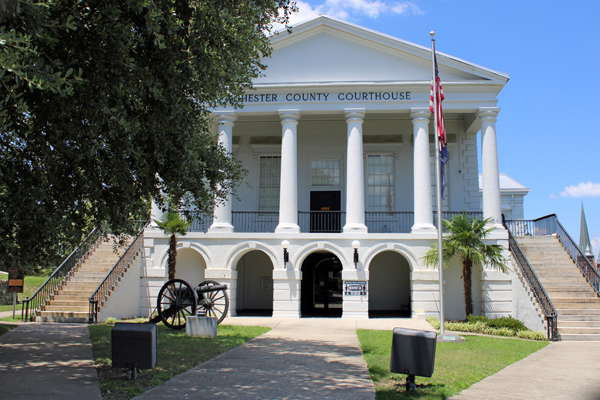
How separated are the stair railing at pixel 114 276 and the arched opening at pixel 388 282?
393 inches

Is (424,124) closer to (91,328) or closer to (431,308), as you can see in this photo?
(431,308)

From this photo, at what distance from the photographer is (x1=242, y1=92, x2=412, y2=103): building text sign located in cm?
2084

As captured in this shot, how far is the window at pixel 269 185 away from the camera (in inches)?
936

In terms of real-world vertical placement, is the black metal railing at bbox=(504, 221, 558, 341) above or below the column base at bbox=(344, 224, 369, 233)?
below

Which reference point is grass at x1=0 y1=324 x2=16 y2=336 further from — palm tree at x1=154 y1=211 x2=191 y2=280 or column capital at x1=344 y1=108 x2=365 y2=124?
column capital at x1=344 y1=108 x2=365 y2=124

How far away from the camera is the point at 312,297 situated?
23672 mm

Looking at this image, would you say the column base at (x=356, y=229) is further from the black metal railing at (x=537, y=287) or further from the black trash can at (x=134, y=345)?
the black trash can at (x=134, y=345)

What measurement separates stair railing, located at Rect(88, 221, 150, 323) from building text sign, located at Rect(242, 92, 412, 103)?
7064 millimetres

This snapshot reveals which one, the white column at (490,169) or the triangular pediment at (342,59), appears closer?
the white column at (490,169)

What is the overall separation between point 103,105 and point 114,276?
43.5 ft

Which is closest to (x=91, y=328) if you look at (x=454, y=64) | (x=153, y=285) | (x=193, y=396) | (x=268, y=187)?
(x=153, y=285)

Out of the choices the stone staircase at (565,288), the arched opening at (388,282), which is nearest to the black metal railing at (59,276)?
the arched opening at (388,282)

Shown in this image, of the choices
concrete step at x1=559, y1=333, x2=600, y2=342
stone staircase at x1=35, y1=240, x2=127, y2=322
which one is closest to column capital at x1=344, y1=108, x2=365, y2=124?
stone staircase at x1=35, y1=240, x2=127, y2=322

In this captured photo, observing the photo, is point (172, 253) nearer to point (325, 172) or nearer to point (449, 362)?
point (325, 172)
